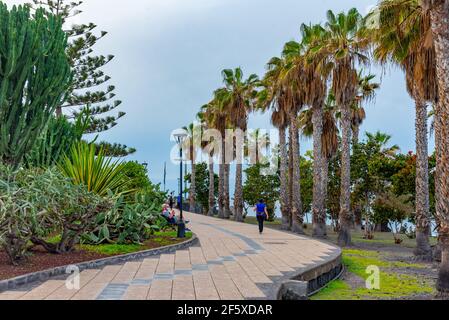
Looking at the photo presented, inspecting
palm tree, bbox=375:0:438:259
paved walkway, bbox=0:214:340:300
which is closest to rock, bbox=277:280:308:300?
paved walkway, bbox=0:214:340:300

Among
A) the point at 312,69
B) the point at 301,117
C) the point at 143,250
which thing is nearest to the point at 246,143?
the point at 301,117

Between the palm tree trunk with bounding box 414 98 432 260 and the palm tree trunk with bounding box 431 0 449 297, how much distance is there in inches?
312

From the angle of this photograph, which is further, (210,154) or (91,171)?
(210,154)

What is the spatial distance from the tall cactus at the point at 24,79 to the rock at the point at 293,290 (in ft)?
45.5

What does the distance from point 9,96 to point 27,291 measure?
13.0 meters

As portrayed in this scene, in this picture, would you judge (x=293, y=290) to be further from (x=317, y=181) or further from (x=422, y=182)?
(x=317, y=181)

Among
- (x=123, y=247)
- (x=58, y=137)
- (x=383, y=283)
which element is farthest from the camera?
(x=58, y=137)

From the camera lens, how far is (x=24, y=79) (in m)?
19.4

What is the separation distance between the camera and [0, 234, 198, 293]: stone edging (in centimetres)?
872

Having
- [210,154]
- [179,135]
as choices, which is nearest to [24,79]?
[179,135]

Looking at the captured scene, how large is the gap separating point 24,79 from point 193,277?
13.2 metres

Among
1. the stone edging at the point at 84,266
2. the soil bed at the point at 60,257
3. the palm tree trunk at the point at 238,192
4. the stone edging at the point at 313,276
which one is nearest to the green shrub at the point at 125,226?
the soil bed at the point at 60,257

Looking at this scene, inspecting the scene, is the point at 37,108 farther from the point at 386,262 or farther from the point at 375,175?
the point at 375,175

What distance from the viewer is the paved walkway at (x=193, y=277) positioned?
801 cm
